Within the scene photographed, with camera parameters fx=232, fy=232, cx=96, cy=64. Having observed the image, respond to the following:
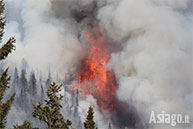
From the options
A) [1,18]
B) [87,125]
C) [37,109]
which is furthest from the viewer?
[87,125]

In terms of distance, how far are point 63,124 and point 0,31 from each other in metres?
13.2

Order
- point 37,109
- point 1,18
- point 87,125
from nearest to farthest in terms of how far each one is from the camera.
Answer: point 1,18
point 37,109
point 87,125

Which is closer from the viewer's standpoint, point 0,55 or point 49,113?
point 0,55

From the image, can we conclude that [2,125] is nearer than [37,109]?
Yes

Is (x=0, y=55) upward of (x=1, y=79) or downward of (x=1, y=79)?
upward

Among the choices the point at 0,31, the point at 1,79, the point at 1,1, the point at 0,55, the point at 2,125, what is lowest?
the point at 2,125

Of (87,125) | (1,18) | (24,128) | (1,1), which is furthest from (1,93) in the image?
(87,125)

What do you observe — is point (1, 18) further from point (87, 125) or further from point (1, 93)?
point (87, 125)

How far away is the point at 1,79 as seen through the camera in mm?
23984

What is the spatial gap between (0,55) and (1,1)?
664cm

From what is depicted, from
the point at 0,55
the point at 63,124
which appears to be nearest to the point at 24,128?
the point at 63,124

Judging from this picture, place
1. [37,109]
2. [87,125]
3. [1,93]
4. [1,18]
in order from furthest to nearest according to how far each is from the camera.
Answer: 1. [87,125]
2. [37,109]
3. [1,18]
4. [1,93]

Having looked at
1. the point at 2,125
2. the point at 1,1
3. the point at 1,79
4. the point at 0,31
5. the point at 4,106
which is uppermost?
the point at 1,1

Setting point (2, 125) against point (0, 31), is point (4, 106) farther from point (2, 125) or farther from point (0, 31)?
point (0, 31)
